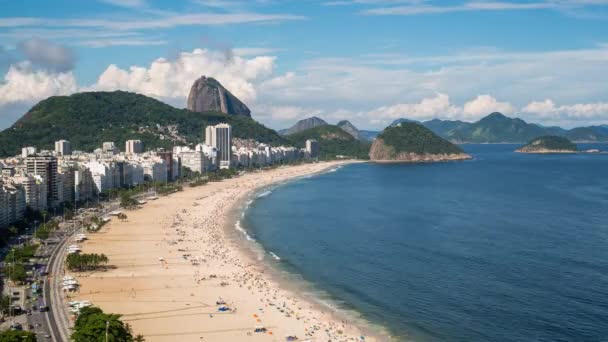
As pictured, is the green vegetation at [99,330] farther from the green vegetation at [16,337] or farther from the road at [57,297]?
the road at [57,297]

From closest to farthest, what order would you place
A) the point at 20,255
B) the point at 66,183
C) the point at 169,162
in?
the point at 20,255 < the point at 66,183 < the point at 169,162

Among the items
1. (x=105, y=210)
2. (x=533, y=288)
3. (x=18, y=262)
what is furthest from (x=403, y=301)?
(x=105, y=210)

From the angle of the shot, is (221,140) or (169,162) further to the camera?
(221,140)

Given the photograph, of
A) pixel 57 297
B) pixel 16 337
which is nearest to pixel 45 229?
pixel 57 297

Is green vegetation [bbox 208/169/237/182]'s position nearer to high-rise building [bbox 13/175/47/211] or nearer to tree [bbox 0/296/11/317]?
high-rise building [bbox 13/175/47/211]

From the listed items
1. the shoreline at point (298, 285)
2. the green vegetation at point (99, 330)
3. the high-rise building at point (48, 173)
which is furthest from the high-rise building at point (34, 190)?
the green vegetation at point (99, 330)

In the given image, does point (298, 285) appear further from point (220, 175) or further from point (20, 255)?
point (220, 175)

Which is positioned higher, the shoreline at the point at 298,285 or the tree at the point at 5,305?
the tree at the point at 5,305
